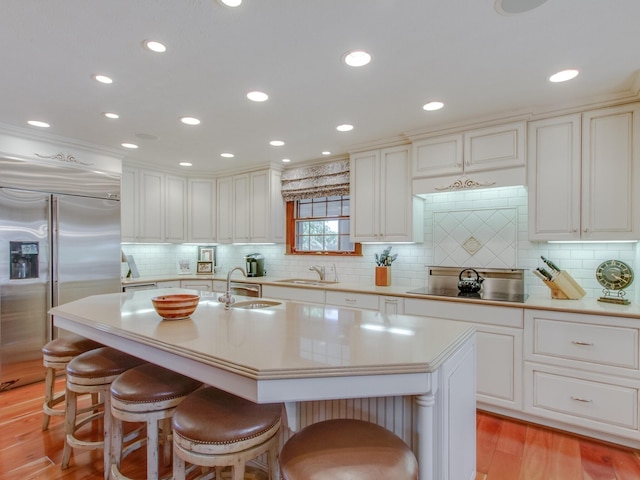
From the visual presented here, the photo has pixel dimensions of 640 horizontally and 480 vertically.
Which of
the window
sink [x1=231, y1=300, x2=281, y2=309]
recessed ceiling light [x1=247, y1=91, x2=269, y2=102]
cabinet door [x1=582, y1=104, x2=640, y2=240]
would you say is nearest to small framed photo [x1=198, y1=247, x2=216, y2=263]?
the window

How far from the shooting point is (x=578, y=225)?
2609mm

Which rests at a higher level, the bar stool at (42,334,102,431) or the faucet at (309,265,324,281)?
the faucet at (309,265,324,281)

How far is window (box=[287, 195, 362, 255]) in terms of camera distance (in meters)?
4.31

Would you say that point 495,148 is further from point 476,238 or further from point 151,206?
point 151,206

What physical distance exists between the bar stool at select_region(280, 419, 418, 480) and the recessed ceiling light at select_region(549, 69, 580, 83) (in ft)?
7.66

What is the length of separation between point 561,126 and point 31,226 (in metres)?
4.62

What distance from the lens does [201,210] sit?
16.5ft

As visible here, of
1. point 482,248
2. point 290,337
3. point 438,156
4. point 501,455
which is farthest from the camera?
point 482,248

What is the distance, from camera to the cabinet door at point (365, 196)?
3629mm

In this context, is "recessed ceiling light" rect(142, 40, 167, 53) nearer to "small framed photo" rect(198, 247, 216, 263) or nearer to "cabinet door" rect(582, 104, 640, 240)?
"cabinet door" rect(582, 104, 640, 240)

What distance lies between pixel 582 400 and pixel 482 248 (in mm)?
1370

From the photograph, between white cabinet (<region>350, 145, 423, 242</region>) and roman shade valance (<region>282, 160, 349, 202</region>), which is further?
roman shade valance (<region>282, 160, 349, 202</region>)

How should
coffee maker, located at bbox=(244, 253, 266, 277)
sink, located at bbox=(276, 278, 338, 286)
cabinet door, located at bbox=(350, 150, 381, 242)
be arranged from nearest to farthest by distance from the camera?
cabinet door, located at bbox=(350, 150, 381, 242) → sink, located at bbox=(276, 278, 338, 286) → coffee maker, located at bbox=(244, 253, 266, 277)

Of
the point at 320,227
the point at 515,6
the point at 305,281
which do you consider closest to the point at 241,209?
the point at 320,227
